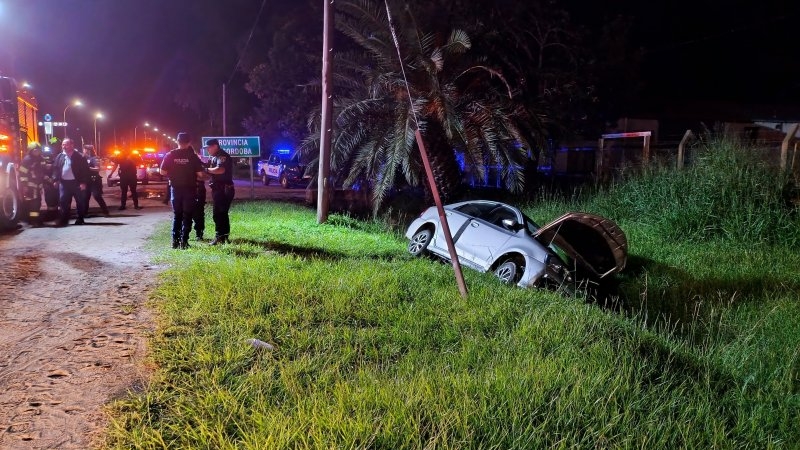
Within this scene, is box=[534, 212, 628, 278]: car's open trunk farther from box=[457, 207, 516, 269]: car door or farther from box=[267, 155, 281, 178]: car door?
box=[267, 155, 281, 178]: car door

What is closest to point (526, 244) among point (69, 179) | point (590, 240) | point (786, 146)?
point (590, 240)

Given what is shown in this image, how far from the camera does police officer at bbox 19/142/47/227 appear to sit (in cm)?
1098

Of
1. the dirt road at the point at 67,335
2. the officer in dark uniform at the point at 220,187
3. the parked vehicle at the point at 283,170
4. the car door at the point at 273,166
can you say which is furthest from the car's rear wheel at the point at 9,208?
the car door at the point at 273,166

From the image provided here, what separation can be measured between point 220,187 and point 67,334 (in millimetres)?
4371

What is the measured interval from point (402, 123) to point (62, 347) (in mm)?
10290

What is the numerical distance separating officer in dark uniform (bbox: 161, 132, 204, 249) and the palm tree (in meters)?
5.67

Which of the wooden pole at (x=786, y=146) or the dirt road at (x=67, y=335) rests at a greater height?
the wooden pole at (x=786, y=146)

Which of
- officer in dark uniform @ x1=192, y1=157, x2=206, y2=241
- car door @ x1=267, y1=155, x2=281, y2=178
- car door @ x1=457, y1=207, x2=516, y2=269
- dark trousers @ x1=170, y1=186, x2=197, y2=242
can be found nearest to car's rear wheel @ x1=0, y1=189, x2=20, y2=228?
officer in dark uniform @ x1=192, y1=157, x2=206, y2=241

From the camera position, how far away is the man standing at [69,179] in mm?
10688

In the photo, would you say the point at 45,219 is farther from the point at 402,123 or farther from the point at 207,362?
the point at 207,362

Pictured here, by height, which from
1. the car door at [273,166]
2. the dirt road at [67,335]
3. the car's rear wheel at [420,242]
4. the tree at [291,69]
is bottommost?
the dirt road at [67,335]

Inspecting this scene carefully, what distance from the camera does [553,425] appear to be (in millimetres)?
3098

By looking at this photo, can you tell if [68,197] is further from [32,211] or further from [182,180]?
[182,180]

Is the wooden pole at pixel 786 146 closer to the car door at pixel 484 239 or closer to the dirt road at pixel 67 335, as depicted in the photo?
the car door at pixel 484 239
